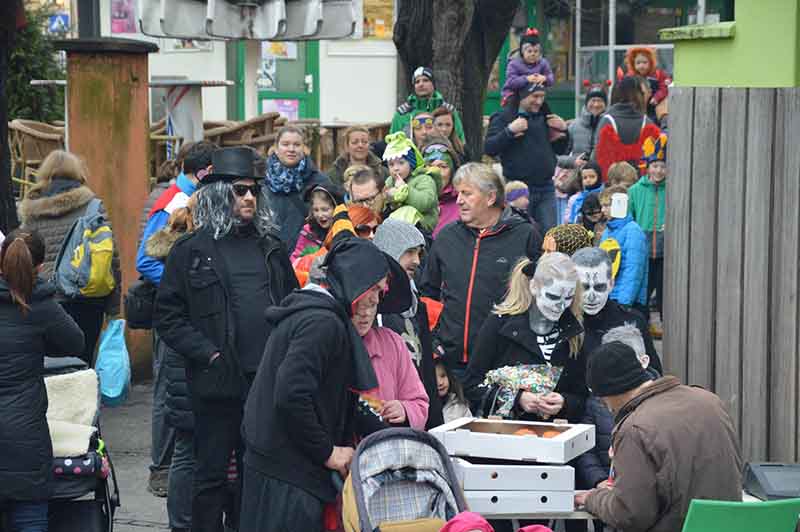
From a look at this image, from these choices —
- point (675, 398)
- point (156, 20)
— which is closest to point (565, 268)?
point (675, 398)

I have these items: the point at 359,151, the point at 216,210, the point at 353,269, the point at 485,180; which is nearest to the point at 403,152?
the point at 359,151

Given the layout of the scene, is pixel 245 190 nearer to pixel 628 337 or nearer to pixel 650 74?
pixel 628 337

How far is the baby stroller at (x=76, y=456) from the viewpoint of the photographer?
662cm

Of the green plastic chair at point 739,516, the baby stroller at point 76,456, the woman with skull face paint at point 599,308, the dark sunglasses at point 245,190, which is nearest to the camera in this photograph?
the green plastic chair at point 739,516

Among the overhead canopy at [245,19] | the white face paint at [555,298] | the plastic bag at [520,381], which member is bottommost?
the plastic bag at [520,381]

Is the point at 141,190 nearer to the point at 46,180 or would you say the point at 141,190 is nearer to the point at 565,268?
the point at 46,180

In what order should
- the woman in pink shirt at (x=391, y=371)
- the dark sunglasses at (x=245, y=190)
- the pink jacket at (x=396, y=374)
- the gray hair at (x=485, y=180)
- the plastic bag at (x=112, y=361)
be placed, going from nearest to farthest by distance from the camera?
the woman in pink shirt at (x=391, y=371) → the pink jacket at (x=396, y=374) → the dark sunglasses at (x=245, y=190) → the gray hair at (x=485, y=180) → the plastic bag at (x=112, y=361)

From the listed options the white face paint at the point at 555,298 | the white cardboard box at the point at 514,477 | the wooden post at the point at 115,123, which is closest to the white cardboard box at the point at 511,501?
the white cardboard box at the point at 514,477

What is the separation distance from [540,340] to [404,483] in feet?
4.77

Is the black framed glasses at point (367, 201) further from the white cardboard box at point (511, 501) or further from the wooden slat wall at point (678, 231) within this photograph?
the white cardboard box at point (511, 501)

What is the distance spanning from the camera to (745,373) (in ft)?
21.9

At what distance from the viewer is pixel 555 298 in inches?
269

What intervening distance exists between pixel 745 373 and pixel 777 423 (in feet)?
0.89

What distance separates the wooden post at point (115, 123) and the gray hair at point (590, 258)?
4910 mm
